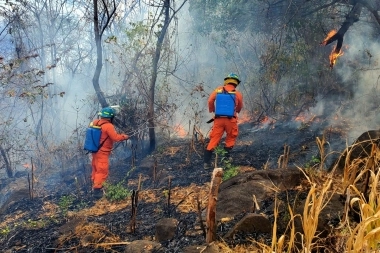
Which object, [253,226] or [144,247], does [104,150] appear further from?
[253,226]

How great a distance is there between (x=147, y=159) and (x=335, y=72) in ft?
23.0

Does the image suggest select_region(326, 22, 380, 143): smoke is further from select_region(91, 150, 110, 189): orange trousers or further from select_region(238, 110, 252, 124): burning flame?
select_region(91, 150, 110, 189): orange trousers

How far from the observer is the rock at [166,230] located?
370 cm

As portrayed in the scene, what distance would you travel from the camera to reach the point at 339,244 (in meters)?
2.29

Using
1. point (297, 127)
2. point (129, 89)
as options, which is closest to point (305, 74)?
point (297, 127)

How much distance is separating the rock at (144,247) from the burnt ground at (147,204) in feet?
0.24

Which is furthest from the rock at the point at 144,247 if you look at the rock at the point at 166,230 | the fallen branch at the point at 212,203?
the fallen branch at the point at 212,203

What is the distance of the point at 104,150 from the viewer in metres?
7.26

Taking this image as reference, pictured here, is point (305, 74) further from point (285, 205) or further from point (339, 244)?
point (339, 244)

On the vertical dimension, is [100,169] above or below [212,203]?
below

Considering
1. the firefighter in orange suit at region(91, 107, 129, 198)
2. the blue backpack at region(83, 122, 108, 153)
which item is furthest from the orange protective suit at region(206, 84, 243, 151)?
the blue backpack at region(83, 122, 108, 153)

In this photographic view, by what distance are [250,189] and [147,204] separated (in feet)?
7.71

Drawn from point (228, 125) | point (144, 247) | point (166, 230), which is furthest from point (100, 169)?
point (144, 247)

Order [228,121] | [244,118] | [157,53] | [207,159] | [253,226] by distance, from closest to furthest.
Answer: [253,226]
[228,121]
[207,159]
[157,53]
[244,118]
